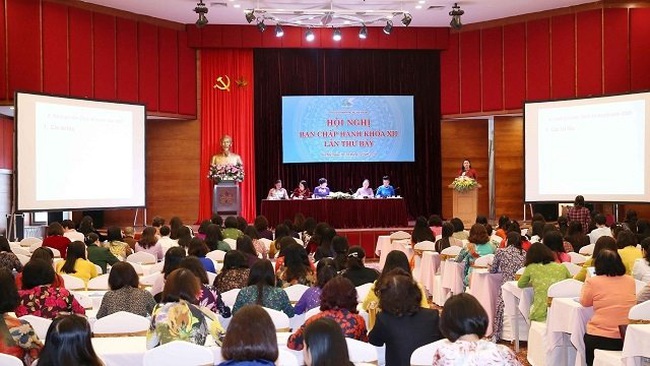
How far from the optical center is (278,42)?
63.8ft

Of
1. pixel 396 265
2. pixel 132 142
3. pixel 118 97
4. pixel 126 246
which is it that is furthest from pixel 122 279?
pixel 118 97

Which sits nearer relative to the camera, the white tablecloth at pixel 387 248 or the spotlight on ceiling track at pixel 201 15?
the white tablecloth at pixel 387 248

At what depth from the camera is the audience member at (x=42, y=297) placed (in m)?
5.42

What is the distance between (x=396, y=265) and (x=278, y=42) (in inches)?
560

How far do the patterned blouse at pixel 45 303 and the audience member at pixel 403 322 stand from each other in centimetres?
202

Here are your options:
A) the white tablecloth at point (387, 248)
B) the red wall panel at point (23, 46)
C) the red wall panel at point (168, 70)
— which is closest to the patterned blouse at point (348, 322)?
the white tablecloth at point (387, 248)

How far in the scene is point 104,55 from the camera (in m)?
17.3

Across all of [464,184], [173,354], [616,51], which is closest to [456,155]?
[464,184]

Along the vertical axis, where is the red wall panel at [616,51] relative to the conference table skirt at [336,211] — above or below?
above

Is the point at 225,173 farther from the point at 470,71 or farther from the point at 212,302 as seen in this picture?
the point at 212,302

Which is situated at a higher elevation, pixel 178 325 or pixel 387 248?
pixel 178 325

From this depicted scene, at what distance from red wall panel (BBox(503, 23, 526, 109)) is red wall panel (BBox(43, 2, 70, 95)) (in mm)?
9190

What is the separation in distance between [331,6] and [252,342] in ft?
45.9

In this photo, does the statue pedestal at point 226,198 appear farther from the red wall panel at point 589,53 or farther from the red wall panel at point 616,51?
the red wall panel at point 616,51
